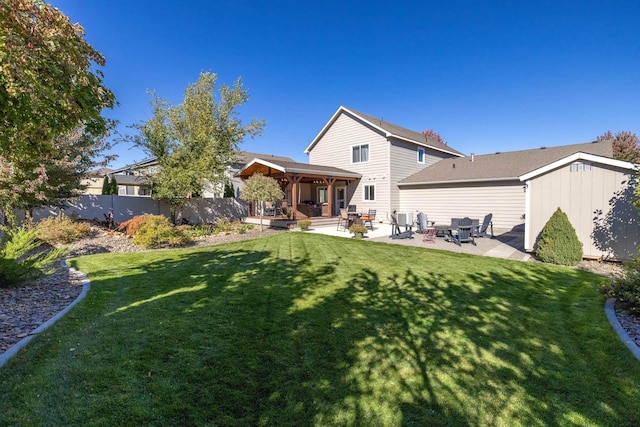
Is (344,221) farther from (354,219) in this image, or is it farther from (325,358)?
(325,358)

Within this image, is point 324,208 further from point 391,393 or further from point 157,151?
point 391,393

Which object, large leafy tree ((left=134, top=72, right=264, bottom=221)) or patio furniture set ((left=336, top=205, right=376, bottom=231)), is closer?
large leafy tree ((left=134, top=72, right=264, bottom=221))

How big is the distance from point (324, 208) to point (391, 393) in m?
18.4

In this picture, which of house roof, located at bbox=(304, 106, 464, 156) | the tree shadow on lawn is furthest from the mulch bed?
house roof, located at bbox=(304, 106, 464, 156)

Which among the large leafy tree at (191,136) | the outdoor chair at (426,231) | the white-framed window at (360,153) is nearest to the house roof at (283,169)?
the white-framed window at (360,153)

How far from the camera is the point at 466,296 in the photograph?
17.2 ft

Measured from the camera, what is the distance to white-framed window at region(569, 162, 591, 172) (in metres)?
8.29

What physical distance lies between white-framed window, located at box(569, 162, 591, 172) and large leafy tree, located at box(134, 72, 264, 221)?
14446mm

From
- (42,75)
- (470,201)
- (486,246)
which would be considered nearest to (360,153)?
(470,201)

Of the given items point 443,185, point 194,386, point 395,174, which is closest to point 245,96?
point 395,174

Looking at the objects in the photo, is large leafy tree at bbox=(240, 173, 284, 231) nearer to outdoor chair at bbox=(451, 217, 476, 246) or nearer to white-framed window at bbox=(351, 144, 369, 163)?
outdoor chair at bbox=(451, 217, 476, 246)

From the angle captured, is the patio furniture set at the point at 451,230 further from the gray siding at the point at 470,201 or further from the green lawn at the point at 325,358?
the green lawn at the point at 325,358

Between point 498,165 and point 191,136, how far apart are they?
58.3 feet

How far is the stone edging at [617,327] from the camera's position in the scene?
11.2 ft
